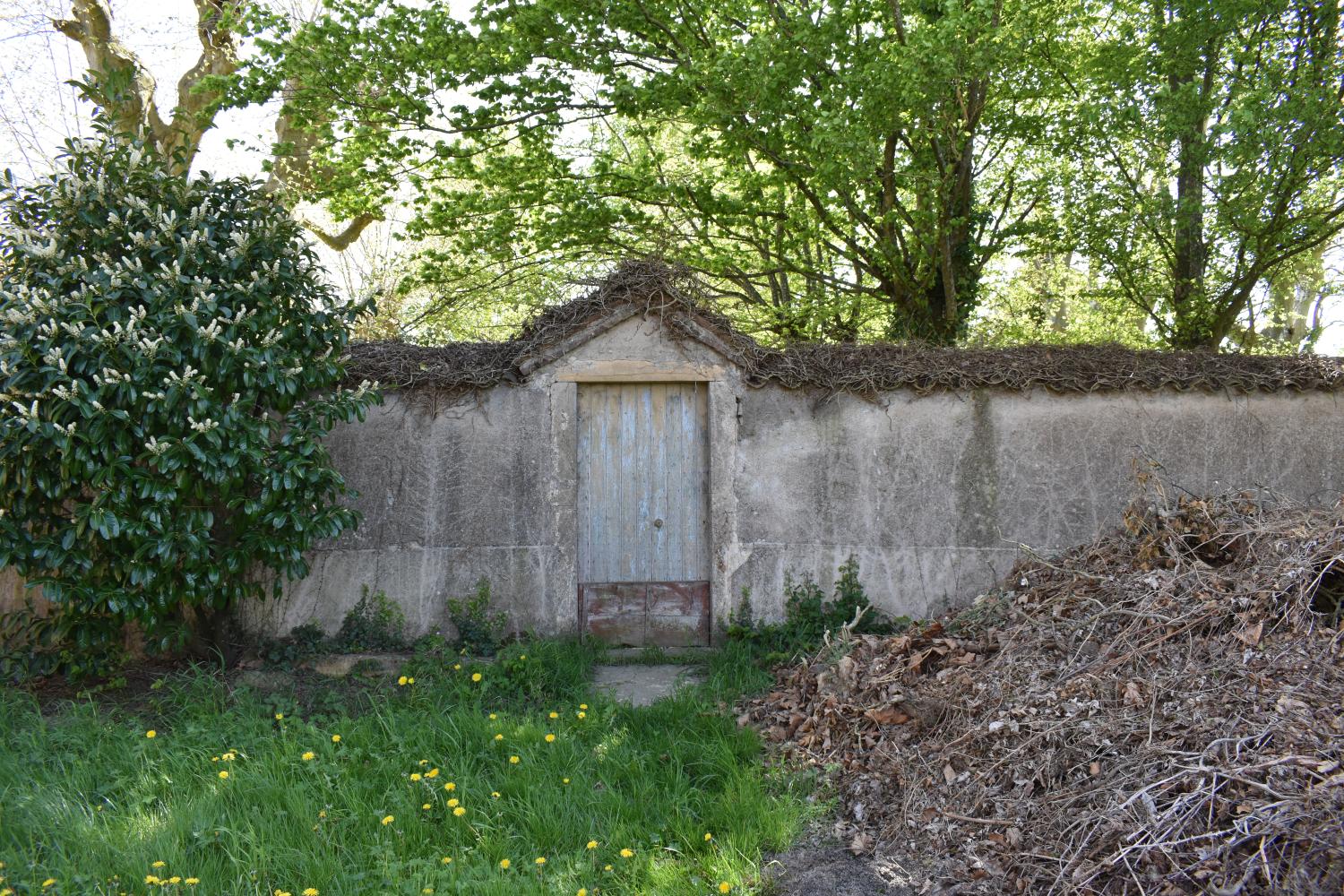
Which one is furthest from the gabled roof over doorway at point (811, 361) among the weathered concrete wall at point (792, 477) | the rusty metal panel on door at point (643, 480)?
the rusty metal panel on door at point (643, 480)

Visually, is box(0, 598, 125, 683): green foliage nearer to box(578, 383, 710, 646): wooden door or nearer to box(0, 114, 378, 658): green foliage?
box(0, 114, 378, 658): green foliage

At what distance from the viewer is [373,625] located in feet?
22.2

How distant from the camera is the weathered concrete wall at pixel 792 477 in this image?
6871mm

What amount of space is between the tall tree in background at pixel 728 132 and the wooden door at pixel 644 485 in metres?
2.05

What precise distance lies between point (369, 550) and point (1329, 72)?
9260mm

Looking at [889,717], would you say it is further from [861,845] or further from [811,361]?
[811,361]

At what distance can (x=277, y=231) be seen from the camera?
6.00 metres

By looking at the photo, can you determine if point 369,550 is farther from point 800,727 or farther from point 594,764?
point 800,727

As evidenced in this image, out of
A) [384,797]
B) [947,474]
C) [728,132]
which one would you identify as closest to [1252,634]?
[947,474]

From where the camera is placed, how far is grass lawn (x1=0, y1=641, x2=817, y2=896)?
3.62 metres

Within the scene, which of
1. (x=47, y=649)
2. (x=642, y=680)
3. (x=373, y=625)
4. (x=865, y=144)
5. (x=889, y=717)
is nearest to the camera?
(x=889, y=717)

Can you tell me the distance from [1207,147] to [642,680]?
6.71m

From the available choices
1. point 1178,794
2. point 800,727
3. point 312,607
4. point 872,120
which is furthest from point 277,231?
point 1178,794

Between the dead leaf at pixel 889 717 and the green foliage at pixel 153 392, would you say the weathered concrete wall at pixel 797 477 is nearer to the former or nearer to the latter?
the green foliage at pixel 153 392
